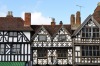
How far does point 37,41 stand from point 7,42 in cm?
372

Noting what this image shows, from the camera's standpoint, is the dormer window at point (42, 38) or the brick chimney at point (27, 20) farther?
the brick chimney at point (27, 20)

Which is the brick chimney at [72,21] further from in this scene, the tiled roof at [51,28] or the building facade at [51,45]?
the tiled roof at [51,28]

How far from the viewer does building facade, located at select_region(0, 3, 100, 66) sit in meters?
42.5

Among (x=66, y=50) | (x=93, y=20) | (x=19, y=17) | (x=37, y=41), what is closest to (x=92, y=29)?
(x=93, y=20)

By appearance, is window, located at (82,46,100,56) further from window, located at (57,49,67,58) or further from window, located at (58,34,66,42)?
window, located at (58,34,66,42)

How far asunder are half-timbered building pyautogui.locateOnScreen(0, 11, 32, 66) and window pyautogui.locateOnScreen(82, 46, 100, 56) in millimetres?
6780

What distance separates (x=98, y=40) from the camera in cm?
4291

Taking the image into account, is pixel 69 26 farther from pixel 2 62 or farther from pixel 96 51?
pixel 2 62

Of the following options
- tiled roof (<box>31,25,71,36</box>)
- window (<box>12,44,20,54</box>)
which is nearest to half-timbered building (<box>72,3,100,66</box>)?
tiled roof (<box>31,25,71,36</box>)

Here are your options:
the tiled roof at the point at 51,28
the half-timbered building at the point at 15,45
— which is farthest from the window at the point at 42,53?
the tiled roof at the point at 51,28

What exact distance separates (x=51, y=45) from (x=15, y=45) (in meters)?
4.48

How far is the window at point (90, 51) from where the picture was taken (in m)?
42.5

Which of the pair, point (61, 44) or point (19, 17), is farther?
point (19, 17)

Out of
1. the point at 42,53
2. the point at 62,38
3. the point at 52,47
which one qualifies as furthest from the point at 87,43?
the point at 42,53
